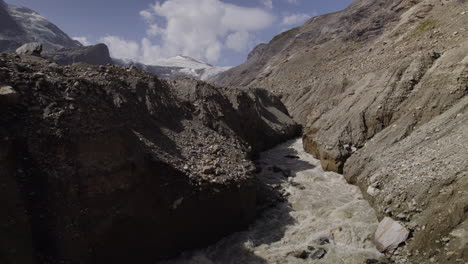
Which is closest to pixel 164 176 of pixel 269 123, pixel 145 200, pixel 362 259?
pixel 145 200

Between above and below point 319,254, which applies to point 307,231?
above

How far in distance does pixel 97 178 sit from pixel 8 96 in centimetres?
281

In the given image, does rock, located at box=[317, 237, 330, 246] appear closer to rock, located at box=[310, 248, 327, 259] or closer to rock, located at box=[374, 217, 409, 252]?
rock, located at box=[310, 248, 327, 259]

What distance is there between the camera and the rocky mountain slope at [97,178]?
7281mm

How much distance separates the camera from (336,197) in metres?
13.0

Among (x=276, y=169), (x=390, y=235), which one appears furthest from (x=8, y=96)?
(x=276, y=169)

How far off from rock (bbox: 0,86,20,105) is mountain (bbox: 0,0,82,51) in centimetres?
9930

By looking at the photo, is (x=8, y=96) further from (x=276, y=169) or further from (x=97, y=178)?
(x=276, y=169)

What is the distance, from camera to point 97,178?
8.20m

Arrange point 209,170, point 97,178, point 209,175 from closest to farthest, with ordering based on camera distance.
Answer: point 97,178 < point 209,175 < point 209,170

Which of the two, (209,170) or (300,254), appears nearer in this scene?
(300,254)

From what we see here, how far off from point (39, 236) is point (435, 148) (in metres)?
12.3

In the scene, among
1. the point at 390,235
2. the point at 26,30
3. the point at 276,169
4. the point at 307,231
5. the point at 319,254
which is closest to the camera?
the point at 390,235

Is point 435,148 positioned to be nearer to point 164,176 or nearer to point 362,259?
point 362,259
